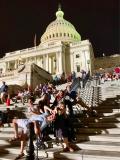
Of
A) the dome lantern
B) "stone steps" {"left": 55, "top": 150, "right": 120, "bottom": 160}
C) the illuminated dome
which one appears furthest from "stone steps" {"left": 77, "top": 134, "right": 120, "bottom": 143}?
the dome lantern

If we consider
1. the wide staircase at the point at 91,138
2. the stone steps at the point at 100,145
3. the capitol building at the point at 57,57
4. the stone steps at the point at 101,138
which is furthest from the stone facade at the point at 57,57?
the stone steps at the point at 100,145

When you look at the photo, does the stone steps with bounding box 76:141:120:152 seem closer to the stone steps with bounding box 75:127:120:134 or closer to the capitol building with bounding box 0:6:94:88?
the stone steps with bounding box 75:127:120:134

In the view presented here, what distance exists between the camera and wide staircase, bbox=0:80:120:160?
8922 mm

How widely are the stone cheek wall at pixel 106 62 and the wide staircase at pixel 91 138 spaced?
2926 inches

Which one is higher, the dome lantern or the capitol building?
the dome lantern

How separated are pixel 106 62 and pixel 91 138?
7926cm

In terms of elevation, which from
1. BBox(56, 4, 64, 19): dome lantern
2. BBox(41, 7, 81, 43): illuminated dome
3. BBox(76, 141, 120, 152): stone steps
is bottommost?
BBox(76, 141, 120, 152): stone steps

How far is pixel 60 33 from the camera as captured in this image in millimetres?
102500

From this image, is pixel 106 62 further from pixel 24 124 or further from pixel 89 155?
pixel 89 155

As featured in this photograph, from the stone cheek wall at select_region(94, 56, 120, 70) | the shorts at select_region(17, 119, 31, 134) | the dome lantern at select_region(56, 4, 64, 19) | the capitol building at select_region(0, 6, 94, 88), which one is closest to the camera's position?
the shorts at select_region(17, 119, 31, 134)

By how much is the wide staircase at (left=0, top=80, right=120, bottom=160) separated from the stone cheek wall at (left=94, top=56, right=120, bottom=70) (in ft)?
244

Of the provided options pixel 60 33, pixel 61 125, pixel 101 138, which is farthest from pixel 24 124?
pixel 60 33

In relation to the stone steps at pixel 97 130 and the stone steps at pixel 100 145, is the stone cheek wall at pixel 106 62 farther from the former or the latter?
the stone steps at pixel 100 145

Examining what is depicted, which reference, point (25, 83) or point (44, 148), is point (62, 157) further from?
point (25, 83)
